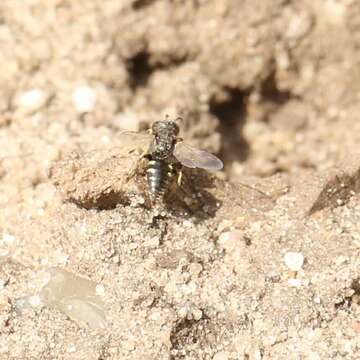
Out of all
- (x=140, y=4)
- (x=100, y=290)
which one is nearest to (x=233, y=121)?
(x=140, y=4)

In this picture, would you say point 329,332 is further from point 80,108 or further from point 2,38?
point 2,38

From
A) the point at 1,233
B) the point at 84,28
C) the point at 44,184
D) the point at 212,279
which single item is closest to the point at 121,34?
the point at 84,28

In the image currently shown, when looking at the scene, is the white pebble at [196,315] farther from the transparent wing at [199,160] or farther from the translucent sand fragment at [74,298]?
the transparent wing at [199,160]

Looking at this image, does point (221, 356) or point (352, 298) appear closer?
point (221, 356)

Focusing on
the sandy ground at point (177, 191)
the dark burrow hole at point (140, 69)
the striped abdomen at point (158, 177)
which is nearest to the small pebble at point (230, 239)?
the sandy ground at point (177, 191)

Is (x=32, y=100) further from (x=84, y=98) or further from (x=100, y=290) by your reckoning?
(x=100, y=290)

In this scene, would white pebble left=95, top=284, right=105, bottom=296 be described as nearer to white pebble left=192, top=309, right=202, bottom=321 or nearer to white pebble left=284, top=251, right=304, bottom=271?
white pebble left=192, top=309, right=202, bottom=321
